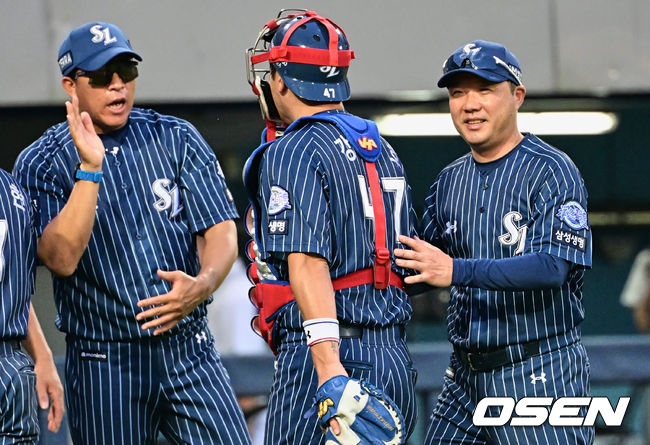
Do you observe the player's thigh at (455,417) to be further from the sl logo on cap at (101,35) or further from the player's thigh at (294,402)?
the sl logo on cap at (101,35)

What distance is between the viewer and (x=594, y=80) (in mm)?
8172

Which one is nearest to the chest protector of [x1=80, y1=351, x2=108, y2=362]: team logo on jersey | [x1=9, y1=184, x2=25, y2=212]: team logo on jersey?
[x1=80, y1=351, x2=108, y2=362]: team logo on jersey

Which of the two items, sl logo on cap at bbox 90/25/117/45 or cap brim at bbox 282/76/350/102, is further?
sl logo on cap at bbox 90/25/117/45

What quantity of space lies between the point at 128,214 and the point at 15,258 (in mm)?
536

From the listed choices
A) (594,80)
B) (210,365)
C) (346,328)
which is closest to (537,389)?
(346,328)

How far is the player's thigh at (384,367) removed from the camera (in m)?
3.36

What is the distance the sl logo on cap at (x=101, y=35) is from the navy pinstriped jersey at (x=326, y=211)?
0.98 m

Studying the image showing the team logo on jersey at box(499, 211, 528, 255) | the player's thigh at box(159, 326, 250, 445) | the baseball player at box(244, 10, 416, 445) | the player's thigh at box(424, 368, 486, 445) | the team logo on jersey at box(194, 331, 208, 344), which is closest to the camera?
the baseball player at box(244, 10, 416, 445)

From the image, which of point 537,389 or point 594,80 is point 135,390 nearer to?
point 537,389

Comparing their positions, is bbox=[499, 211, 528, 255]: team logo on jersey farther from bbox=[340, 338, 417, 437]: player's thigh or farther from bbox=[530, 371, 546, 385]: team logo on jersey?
bbox=[340, 338, 417, 437]: player's thigh

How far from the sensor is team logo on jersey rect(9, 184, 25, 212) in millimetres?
3654

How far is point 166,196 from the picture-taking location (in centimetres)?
408

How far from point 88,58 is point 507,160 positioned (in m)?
1.61

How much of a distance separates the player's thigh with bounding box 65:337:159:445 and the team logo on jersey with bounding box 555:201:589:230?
5.24 ft
